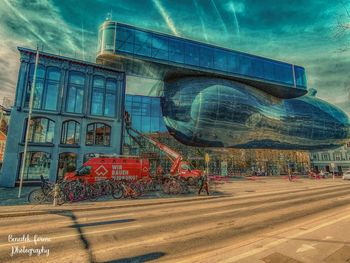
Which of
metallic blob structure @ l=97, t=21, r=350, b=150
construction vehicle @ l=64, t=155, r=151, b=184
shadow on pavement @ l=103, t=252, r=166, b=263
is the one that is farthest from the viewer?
metallic blob structure @ l=97, t=21, r=350, b=150

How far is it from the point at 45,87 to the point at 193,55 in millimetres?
29241

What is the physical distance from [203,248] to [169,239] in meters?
1.27

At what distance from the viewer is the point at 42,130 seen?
81.3 feet

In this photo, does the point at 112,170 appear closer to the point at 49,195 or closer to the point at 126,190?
the point at 126,190

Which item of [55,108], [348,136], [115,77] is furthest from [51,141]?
[348,136]

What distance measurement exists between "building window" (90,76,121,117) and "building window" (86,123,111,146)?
1.64 m

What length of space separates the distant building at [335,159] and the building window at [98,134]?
6792cm

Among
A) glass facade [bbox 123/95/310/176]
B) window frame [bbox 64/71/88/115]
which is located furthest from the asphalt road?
glass facade [bbox 123/95/310/176]

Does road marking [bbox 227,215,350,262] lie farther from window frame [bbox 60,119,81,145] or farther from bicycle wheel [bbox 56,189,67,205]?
window frame [bbox 60,119,81,145]

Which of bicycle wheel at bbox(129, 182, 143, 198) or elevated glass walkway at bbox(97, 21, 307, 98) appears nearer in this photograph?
bicycle wheel at bbox(129, 182, 143, 198)

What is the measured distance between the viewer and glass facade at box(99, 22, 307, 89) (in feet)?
118

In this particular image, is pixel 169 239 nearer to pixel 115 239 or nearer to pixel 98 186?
pixel 115 239

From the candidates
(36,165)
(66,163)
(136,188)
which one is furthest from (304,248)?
(36,165)

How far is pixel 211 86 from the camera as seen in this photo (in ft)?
154
